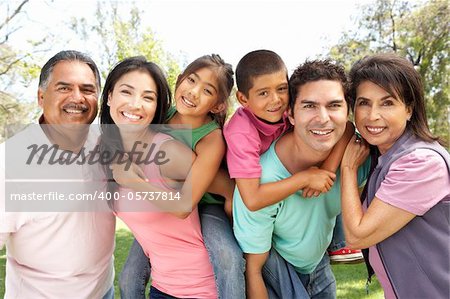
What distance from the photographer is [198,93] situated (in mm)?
2828

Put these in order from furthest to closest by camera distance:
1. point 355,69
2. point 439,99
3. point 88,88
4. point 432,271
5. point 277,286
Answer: point 439,99, point 88,88, point 277,286, point 355,69, point 432,271

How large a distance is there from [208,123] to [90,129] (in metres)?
0.76

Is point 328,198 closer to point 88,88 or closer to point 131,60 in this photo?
point 131,60

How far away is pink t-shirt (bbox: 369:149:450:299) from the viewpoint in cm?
211

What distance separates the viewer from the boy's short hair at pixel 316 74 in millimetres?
2447

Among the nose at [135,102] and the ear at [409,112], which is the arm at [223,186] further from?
the ear at [409,112]

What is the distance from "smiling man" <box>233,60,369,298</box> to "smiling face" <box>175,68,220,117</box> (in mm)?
529

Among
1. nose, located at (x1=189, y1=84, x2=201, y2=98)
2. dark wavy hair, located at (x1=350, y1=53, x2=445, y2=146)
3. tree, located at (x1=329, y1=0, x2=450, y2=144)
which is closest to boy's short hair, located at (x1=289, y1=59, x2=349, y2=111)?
dark wavy hair, located at (x1=350, y1=53, x2=445, y2=146)

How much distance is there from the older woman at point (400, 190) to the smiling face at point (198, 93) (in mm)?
927

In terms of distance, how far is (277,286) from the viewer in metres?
2.60

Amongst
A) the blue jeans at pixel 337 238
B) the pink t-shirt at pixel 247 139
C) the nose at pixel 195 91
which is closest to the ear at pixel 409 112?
the pink t-shirt at pixel 247 139

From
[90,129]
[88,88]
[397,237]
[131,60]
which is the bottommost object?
[397,237]

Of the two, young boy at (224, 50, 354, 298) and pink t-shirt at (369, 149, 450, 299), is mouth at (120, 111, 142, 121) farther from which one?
pink t-shirt at (369, 149, 450, 299)

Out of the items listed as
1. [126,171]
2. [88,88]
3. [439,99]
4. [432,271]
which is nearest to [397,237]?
[432,271]
